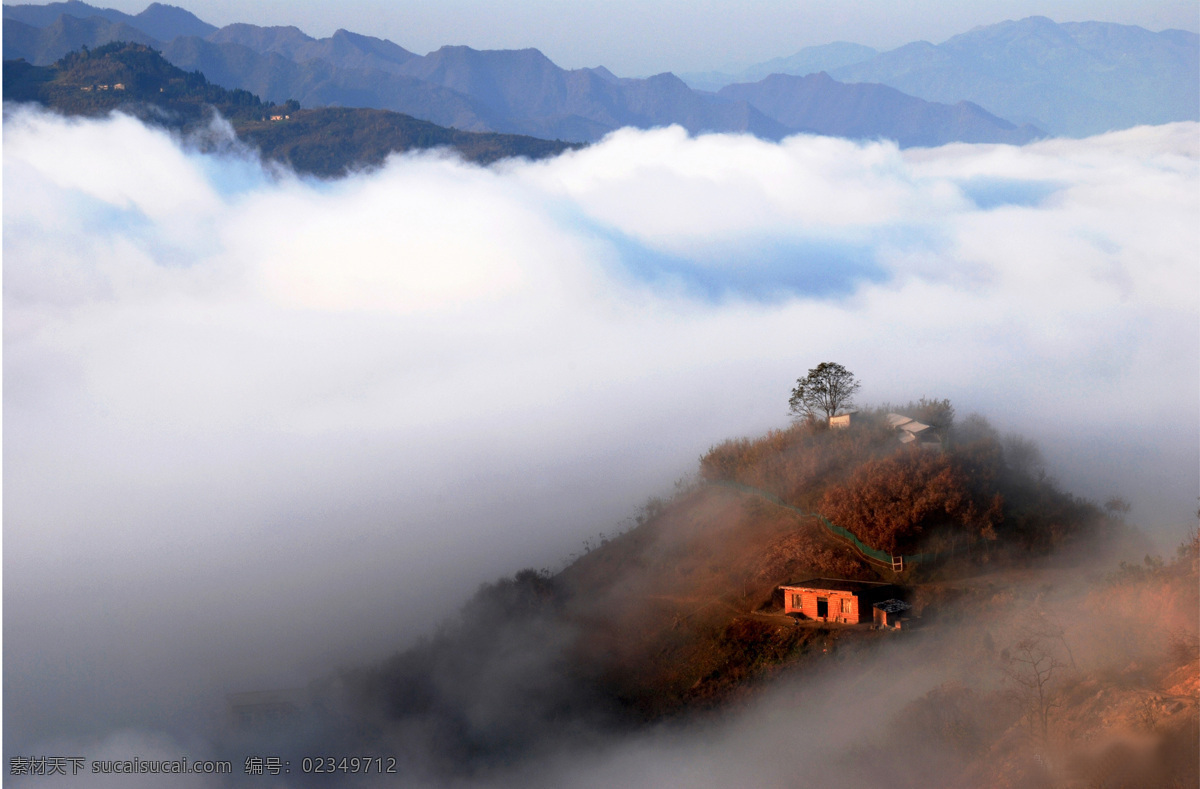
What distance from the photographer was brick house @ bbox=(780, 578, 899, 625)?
106 ft

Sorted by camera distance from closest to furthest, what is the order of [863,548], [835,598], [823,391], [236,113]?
[835,598] < [863,548] < [823,391] < [236,113]

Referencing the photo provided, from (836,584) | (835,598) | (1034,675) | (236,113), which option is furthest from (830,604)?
(236,113)

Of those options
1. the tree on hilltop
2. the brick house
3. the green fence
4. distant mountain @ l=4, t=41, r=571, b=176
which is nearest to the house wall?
the brick house

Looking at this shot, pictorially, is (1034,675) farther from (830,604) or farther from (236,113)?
(236,113)

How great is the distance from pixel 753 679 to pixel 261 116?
16859 centimetres

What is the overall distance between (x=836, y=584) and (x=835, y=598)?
0.68 meters

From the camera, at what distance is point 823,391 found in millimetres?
44781

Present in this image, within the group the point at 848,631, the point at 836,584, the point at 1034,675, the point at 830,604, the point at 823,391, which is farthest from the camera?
the point at 823,391

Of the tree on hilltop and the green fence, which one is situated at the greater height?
the tree on hilltop

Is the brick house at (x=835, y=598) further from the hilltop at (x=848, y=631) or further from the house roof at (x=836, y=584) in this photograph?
the hilltop at (x=848, y=631)

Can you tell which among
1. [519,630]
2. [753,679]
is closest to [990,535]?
[753,679]

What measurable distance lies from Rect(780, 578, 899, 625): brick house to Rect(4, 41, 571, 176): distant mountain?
15997 centimetres

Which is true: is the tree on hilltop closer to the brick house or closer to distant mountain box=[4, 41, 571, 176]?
the brick house

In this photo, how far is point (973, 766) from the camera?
82.6 feet
